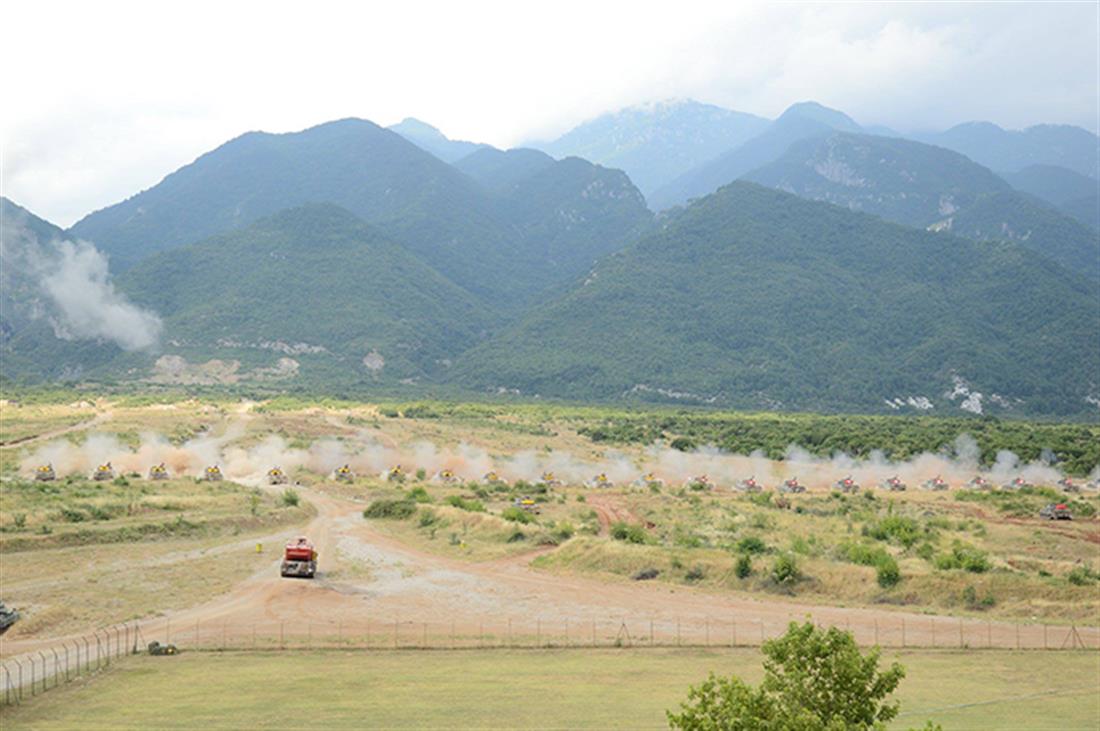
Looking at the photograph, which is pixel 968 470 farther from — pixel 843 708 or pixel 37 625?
pixel 843 708

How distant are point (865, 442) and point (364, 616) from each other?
84759 millimetres

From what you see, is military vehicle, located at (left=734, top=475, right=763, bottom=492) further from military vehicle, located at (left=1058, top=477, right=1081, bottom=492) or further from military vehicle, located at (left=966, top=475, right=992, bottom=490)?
military vehicle, located at (left=1058, top=477, right=1081, bottom=492)

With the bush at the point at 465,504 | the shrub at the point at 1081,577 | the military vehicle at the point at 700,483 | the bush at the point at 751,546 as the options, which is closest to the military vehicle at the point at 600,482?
the military vehicle at the point at 700,483

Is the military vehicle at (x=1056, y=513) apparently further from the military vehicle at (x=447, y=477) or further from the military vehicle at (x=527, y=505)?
the military vehicle at (x=447, y=477)

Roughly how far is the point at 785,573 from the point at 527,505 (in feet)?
101

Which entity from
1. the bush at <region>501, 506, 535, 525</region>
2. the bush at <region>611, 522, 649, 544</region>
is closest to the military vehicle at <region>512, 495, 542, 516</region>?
the bush at <region>501, 506, 535, 525</region>

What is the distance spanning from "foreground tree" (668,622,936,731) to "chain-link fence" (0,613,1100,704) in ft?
76.5

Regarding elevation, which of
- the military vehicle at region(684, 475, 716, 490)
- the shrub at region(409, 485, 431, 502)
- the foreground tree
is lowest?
the military vehicle at region(684, 475, 716, 490)

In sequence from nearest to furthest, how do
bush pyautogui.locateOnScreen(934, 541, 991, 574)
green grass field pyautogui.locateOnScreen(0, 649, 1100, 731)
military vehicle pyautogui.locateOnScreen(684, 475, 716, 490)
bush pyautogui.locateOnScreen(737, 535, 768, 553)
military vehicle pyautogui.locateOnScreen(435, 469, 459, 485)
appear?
1. green grass field pyautogui.locateOnScreen(0, 649, 1100, 731)
2. bush pyautogui.locateOnScreen(934, 541, 991, 574)
3. bush pyautogui.locateOnScreen(737, 535, 768, 553)
4. military vehicle pyautogui.locateOnScreen(684, 475, 716, 490)
5. military vehicle pyautogui.locateOnScreen(435, 469, 459, 485)

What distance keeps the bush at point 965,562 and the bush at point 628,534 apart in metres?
16.2

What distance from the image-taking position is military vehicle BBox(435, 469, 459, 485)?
95.3m

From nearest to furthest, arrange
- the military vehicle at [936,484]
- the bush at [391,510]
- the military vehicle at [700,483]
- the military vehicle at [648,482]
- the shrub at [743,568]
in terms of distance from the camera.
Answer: the shrub at [743,568]
the bush at [391,510]
the military vehicle at [648,482]
the military vehicle at [700,483]
the military vehicle at [936,484]

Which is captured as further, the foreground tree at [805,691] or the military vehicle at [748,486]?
the military vehicle at [748,486]

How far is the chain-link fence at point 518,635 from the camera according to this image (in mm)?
39406
